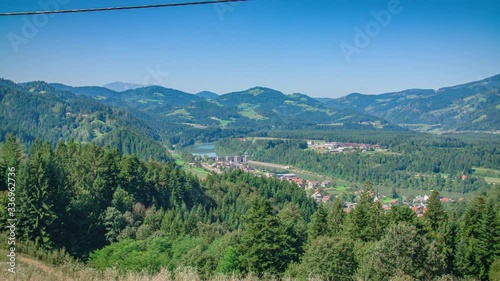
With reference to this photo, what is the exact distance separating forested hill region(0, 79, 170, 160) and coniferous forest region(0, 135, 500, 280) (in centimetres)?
7646

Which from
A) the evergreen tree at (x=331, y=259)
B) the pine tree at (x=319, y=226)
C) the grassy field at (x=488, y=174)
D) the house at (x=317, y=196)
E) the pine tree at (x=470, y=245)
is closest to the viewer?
the evergreen tree at (x=331, y=259)

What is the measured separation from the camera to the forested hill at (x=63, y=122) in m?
108

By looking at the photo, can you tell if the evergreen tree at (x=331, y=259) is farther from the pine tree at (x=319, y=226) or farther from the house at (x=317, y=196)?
the house at (x=317, y=196)

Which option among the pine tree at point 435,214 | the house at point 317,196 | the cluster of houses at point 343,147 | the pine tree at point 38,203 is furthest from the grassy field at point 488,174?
the pine tree at point 38,203

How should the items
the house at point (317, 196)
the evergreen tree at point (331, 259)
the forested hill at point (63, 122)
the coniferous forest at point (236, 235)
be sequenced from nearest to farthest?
the evergreen tree at point (331, 259) → the coniferous forest at point (236, 235) → the house at point (317, 196) → the forested hill at point (63, 122)

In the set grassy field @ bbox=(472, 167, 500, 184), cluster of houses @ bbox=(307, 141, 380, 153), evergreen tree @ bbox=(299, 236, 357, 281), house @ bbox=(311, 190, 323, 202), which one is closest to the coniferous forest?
evergreen tree @ bbox=(299, 236, 357, 281)

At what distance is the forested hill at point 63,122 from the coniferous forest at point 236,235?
7646 centimetres

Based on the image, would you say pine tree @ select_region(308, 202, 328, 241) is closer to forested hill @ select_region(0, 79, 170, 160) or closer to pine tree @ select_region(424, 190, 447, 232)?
pine tree @ select_region(424, 190, 447, 232)

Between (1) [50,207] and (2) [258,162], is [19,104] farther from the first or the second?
(1) [50,207]

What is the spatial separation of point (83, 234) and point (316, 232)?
13.0 m

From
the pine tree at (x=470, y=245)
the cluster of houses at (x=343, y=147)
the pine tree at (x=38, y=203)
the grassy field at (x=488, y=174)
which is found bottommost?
the grassy field at (x=488, y=174)

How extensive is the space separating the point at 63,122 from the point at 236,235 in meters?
127

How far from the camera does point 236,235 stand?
20516 mm

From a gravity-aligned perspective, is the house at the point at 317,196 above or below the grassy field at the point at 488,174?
above
